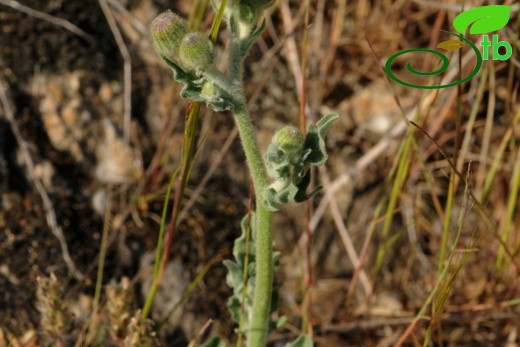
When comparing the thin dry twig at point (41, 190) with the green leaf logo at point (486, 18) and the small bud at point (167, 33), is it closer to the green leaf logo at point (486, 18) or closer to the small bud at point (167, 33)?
the small bud at point (167, 33)

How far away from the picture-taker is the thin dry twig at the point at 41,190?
3096mm

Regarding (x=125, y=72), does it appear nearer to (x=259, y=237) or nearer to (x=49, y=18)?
(x=49, y=18)

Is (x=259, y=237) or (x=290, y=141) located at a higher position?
(x=290, y=141)

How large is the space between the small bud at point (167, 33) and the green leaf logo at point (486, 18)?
4.58 ft

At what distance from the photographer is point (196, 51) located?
2.04m

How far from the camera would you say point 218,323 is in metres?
3.21

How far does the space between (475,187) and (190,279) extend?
1.54m

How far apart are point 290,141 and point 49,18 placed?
71.0 inches

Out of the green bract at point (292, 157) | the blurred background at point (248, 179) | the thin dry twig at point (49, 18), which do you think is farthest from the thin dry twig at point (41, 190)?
the green bract at point (292, 157)

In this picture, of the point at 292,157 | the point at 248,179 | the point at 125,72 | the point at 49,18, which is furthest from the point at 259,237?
the point at 49,18

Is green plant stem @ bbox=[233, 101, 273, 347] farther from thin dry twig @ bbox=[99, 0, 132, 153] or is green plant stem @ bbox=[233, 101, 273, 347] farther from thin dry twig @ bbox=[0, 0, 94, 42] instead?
thin dry twig @ bbox=[0, 0, 94, 42]

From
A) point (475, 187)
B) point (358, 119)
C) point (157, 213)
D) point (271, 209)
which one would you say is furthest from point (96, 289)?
point (475, 187)

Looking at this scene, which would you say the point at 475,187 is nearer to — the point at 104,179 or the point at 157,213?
the point at 157,213

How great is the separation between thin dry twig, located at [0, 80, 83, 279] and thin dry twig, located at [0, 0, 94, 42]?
1.22 ft
